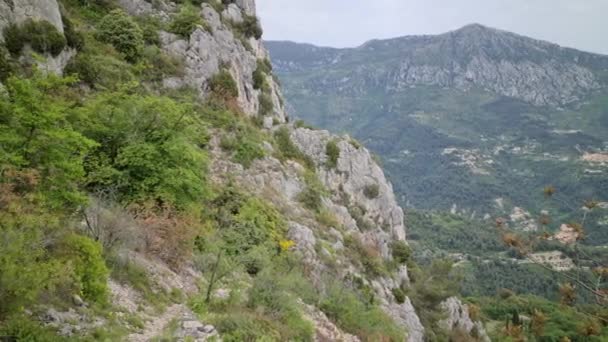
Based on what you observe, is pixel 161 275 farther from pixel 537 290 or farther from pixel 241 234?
pixel 537 290

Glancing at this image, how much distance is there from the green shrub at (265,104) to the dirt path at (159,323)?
23.0 meters

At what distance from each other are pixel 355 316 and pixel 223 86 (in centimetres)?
1666

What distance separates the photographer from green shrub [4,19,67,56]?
55.5 ft

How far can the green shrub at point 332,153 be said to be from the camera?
33.0 m

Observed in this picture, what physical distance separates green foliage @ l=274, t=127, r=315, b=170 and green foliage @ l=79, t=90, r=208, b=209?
13760 millimetres

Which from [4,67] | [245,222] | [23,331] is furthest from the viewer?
[245,222]

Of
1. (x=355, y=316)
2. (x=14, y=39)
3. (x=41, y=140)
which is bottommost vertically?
(x=355, y=316)

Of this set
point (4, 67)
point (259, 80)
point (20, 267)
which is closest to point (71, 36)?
point (4, 67)

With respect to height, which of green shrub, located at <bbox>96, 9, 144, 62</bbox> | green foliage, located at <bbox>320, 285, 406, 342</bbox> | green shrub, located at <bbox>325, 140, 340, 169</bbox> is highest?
green shrub, located at <bbox>96, 9, 144, 62</bbox>

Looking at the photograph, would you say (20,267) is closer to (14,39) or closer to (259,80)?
(14,39)

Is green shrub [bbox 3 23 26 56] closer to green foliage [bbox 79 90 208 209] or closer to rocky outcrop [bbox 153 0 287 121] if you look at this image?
green foliage [bbox 79 90 208 209]

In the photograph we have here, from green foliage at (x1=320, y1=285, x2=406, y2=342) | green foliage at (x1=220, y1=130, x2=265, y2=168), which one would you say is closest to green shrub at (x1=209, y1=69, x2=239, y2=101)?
green foliage at (x1=220, y1=130, x2=265, y2=168)

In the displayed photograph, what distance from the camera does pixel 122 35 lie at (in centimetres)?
2462

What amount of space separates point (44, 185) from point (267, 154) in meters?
15.6
